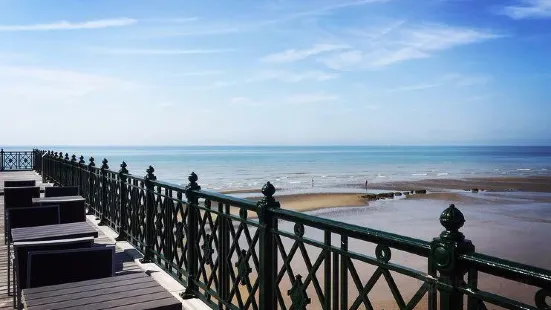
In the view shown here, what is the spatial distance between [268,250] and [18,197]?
6.82 metres

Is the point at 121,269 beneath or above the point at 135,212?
beneath

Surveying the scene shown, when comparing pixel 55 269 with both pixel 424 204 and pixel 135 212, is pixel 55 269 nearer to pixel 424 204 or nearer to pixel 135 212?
pixel 135 212

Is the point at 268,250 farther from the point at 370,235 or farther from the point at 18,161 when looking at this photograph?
the point at 18,161

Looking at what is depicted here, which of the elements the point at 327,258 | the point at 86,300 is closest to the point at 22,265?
the point at 86,300

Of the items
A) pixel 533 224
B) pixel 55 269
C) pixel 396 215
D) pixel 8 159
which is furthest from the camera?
pixel 8 159

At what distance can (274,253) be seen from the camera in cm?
391

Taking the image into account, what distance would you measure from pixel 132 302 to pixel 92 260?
967mm

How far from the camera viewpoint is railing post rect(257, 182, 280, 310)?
386 cm

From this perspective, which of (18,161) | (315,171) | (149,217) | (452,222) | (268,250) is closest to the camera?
(452,222)

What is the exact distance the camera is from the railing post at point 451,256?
2199 millimetres

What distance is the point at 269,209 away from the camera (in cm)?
385

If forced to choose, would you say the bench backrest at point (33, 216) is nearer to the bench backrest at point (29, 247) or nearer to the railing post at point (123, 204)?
the railing post at point (123, 204)

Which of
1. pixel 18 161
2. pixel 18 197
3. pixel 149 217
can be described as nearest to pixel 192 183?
pixel 149 217

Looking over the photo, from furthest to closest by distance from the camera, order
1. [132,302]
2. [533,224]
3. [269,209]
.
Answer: [533,224] < [269,209] < [132,302]
